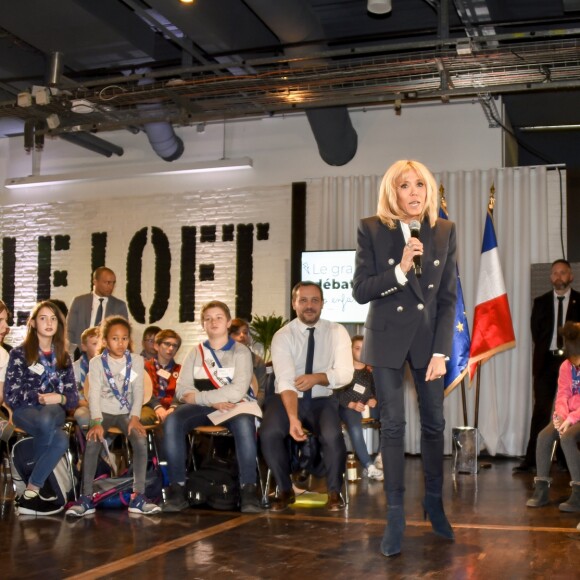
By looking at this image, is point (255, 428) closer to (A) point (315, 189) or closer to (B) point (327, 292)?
(B) point (327, 292)

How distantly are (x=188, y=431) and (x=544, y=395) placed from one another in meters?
3.37

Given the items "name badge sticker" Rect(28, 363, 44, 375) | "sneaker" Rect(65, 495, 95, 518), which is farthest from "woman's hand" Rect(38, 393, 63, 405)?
"sneaker" Rect(65, 495, 95, 518)

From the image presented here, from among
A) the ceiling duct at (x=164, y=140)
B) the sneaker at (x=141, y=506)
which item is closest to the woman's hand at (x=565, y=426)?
the sneaker at (x=141, y=506)

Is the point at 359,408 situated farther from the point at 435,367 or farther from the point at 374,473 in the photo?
the point at 435,367

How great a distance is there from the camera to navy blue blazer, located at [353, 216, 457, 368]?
3236 mm

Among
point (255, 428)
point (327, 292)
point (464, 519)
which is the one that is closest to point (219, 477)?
point (255, 428)

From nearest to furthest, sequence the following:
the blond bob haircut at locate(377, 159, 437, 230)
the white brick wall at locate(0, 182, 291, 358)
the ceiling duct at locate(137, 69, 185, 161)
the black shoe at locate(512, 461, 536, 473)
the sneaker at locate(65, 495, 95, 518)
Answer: the blond bob haircut at locate(377, 159, 437, 230)
the sneaker at locate(65, 495, 95, 518)
the black shoe at locate(512, 461, 536, 473)
the ceiling duct at locate(137, 69, 185, 161)
the white brick wall at locate(0, 182, 291, 358)

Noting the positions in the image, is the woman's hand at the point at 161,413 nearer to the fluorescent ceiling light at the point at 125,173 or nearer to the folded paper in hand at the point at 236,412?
the folded paper in hand at the point at 236,412

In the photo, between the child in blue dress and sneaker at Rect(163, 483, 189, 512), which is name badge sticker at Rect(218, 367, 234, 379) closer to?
sneaker at Rect(163, 483, 189, 512)

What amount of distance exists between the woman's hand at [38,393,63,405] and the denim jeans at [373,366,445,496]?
214 cm

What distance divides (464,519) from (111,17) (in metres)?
4.80

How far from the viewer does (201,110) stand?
7.55 metres

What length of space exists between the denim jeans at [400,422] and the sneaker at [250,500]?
4.45 ft

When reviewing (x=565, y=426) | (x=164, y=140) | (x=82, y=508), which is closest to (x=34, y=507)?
(x=82, y=508)
